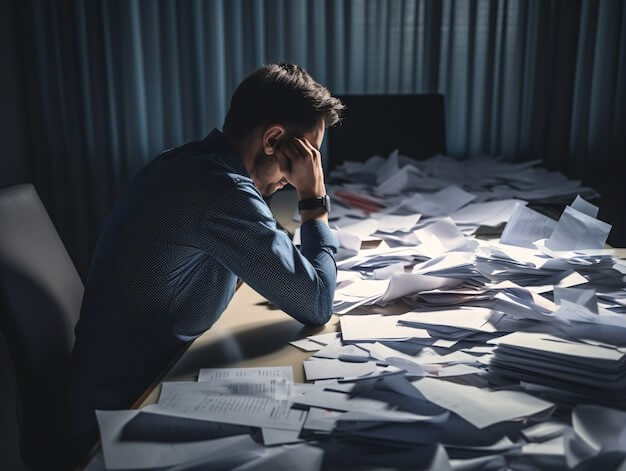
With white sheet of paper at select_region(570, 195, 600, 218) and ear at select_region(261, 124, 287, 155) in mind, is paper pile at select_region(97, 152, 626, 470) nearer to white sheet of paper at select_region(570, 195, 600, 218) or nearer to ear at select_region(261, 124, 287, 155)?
white sheet of paper at select_region(570, 195, 600, 218)

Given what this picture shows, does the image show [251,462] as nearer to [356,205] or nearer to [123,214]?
[123,214]

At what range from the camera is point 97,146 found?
3.17 metres

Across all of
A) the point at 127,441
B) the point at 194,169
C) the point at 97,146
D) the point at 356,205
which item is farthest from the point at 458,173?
the point at 127,441

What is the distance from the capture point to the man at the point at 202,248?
3.73 feet

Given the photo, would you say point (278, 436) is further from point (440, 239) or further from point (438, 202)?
point (438, 202)

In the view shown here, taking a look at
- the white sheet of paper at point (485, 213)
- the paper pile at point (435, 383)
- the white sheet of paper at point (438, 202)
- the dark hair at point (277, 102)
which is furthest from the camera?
the white sheet of paper at point (438, 202)

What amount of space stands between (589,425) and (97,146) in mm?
2823

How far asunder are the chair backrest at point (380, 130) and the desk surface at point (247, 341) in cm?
138

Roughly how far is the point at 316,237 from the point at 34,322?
55 cm

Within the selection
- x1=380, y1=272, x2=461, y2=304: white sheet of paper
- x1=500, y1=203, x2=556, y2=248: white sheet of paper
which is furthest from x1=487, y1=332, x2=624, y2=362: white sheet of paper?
x1=500, y1=203, x2=556, y2=248: white sheet of paper

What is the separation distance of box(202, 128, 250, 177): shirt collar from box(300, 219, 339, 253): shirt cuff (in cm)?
16

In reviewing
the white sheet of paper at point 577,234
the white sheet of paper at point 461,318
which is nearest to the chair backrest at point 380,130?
the white sheet of paper at point 577,234

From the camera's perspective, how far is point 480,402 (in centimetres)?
85

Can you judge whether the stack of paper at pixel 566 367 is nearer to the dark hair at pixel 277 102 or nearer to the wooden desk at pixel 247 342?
the wooden desk at pixel 247 342
